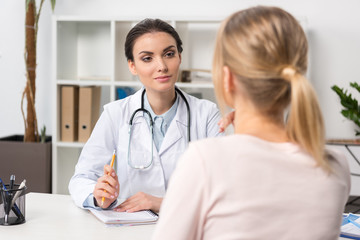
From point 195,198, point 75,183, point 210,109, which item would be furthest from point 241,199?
point 210,109

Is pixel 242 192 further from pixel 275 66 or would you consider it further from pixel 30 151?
pixel 30 151

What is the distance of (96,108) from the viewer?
144 inches

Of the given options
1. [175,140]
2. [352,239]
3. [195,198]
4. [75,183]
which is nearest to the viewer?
[195,198]

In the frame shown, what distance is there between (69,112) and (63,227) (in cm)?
217

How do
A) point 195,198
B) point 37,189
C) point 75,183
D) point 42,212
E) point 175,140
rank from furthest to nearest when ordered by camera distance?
1. point 37,189
2. point 175,140
3. point 75,183
4. point 42,212
5. point 195,198

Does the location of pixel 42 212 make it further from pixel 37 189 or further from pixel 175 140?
pixel 37 189

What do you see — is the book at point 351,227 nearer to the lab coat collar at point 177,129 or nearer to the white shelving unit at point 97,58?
the lab coat collar at point 177,129

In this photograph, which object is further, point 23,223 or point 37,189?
point 37,189

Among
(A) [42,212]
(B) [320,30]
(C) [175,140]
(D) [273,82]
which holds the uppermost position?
(B) [320,30]

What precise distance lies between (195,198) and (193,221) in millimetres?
47

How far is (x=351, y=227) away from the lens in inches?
60.5

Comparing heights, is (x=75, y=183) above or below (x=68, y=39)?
below

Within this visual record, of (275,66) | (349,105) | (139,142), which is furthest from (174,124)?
(349,105)

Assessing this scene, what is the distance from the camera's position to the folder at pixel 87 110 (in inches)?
141
